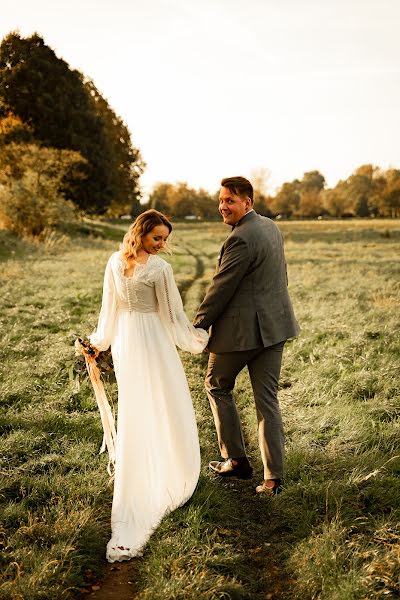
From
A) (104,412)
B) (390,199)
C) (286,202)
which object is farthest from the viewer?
(286,202)

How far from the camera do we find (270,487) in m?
4.85

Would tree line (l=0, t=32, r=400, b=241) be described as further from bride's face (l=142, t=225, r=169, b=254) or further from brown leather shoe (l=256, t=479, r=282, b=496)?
brown leather shoe (l=256, t=479, r=282, b=496)

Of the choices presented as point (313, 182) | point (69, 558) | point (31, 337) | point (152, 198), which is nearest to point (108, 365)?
point (69, 558)

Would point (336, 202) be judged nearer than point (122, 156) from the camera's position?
No

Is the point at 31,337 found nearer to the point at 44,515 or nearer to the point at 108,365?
the point at 108,365

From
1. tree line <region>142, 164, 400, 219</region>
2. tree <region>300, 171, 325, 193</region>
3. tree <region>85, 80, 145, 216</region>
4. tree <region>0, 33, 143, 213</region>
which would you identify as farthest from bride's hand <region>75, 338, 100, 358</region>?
tree <region>300, 171, 325, 193</region>

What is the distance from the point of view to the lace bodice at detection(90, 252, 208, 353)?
15.2ft

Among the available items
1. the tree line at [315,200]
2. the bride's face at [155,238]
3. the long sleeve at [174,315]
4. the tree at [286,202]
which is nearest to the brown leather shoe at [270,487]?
the long sleeve at [174,315]

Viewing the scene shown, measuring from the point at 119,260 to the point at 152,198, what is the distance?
8989 centimetres

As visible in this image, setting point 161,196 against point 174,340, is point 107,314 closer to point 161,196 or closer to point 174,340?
point 174,340

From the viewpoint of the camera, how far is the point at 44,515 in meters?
4.16

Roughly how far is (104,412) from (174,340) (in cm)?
104

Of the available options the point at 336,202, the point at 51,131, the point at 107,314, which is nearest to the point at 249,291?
the point at 107,314

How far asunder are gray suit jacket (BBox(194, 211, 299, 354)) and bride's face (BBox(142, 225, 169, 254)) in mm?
584
